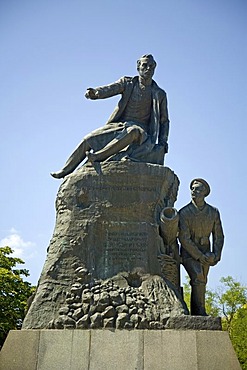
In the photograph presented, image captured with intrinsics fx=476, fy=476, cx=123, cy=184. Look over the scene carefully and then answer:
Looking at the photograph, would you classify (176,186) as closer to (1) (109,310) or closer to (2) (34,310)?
(1) (109,310)

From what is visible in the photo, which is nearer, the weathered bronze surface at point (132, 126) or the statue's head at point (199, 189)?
the statue's head at point (199, 189)

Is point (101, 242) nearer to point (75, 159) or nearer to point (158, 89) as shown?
point (75, 159)

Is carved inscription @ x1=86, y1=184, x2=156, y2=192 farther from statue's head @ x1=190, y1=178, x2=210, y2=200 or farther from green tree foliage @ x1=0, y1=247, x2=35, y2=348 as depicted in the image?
green tree foliage @ x1=0, y1=247, x2=35, y2=348

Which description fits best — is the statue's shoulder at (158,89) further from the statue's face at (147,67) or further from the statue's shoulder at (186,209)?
the statue's shoulder at (186,209)

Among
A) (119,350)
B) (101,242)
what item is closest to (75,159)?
(101,242)

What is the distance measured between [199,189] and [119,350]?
3.15 meters

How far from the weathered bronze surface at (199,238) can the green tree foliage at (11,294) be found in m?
13.7

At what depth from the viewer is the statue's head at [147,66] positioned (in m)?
9.63

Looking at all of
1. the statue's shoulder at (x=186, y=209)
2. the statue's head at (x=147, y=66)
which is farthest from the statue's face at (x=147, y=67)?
the statue's shoulder at (x=186, y=209)

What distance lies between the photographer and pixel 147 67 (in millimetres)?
9633

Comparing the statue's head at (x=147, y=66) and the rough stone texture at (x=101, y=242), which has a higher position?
the statue's head at (x=147, y=66)

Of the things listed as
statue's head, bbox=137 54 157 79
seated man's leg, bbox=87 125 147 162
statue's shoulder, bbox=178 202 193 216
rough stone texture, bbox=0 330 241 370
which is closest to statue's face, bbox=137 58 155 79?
statue's head, bbox=137 54 157 79

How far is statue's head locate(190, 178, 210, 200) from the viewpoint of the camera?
8.47 m

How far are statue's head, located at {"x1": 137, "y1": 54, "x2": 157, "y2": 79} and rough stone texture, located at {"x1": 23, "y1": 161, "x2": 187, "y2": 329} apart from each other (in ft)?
7.17
